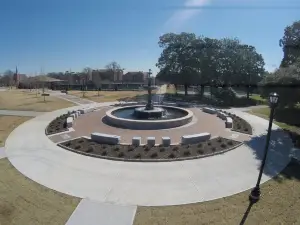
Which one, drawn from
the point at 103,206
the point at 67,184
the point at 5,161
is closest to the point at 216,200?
the point at 103,206

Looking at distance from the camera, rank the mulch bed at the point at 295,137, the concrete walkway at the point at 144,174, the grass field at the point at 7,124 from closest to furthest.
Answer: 1. the concrete walkway at the point at 144,174
2. the mulch bed at the point at 295,137
3. the grass field at the point at 7,124

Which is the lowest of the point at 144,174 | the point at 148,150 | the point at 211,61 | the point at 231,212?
the point at 231,212

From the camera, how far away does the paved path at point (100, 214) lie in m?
8.07

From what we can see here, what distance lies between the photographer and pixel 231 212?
28.2 feet

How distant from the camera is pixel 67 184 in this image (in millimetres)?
10453

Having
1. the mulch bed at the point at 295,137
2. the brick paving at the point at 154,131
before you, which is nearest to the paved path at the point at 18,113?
the brick paving at the point at 154,131

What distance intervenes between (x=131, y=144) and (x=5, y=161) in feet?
23.6

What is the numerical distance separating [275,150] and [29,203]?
14.2m

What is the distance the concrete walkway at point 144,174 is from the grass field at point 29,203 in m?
0.46

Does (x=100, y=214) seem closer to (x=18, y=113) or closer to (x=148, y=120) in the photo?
(x=148, y=120)

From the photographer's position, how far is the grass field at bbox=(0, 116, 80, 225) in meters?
8.13

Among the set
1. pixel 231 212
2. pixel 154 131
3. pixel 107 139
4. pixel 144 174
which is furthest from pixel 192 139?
pixel 231 212

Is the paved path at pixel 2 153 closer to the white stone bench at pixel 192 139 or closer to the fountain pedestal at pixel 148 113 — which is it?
the white stone bench at pixel 192 139

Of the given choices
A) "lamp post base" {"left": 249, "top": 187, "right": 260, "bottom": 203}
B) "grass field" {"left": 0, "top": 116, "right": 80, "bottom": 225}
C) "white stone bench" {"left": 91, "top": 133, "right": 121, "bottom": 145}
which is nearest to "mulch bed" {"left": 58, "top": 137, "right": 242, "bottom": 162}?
"white stone bench" {"left": 91, "top": 133, "right": 121, "bottom": 145}
